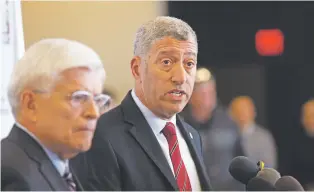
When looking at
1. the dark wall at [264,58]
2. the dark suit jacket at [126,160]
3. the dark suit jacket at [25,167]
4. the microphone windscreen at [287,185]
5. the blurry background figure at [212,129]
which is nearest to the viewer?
the dark suit jacket at [25,167]

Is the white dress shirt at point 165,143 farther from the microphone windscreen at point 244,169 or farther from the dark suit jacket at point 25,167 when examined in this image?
the dark suit jacket at point 25,167

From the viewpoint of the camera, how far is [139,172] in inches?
63.8

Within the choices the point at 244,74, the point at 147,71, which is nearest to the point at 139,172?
the point at 147,71

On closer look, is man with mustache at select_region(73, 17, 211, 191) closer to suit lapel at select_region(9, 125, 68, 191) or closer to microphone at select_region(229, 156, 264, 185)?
microphone at select_region(229, 156, 264, 185)

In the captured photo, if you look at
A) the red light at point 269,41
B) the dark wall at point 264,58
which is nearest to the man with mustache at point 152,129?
the dark wall at point 264,58

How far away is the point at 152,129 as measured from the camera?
1729mm

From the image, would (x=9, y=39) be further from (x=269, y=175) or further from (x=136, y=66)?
(x=269, y=175)

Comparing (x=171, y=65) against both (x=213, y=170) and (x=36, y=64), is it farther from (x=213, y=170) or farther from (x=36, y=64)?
(x=213, y=170)

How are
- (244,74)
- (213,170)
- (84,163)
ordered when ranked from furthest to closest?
(244,74) → (213,170) → (84,163)

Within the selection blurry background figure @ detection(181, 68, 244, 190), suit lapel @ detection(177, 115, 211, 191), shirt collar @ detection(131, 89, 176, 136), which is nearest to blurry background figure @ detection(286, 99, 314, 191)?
blurry background figure @ detection(181, 68, 244, 190)

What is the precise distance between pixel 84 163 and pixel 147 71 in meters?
0.28

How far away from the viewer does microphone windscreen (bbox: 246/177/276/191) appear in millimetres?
1515

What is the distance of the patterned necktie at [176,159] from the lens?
1664 millimetres

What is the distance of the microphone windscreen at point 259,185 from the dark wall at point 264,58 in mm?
3120
